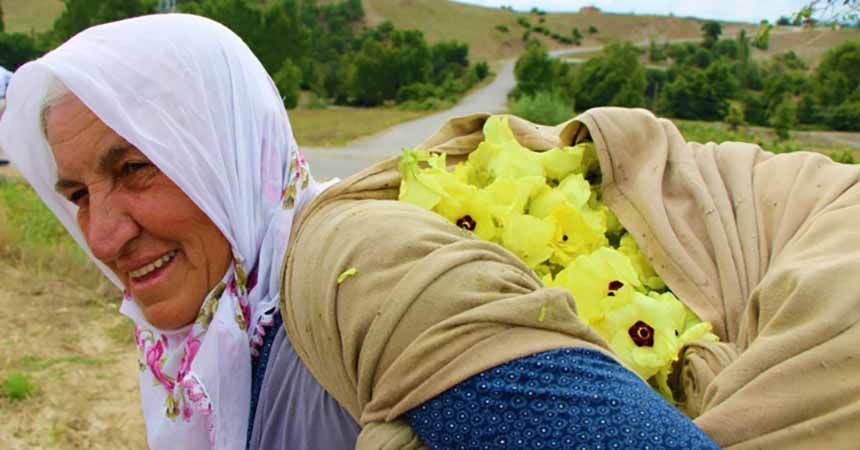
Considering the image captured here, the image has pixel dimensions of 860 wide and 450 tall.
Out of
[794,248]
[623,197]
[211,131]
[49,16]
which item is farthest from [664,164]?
[49,16]

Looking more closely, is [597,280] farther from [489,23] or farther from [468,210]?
[489,23]

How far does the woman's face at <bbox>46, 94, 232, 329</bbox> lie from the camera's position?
1.59 meters

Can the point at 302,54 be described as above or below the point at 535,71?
below

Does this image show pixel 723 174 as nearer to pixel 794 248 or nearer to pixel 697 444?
pixel 794 248

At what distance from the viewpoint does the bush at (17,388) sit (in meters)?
4.38

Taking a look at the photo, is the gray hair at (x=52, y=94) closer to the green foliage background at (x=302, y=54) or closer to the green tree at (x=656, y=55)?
the green foliage background at (x=302, y=54)

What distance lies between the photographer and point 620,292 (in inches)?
56.7

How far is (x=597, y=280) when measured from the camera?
146 cm

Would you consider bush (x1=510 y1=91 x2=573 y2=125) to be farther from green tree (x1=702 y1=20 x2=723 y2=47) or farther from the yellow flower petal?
green tree (x1=702 y1=20 x2=723 y2=47)

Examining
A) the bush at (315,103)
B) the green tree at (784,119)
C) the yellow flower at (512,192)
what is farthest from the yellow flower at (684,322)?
the bush at (315,103)

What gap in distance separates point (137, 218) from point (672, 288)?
1039 millimetres

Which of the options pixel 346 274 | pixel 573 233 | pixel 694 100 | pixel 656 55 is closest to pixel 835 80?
pixel 694 100

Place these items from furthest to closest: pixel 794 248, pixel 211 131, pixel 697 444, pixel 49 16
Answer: pixel 49 16, pixel 211 131, pixel 794 248, pixel 697 444

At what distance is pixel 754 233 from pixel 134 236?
1.20 metres
